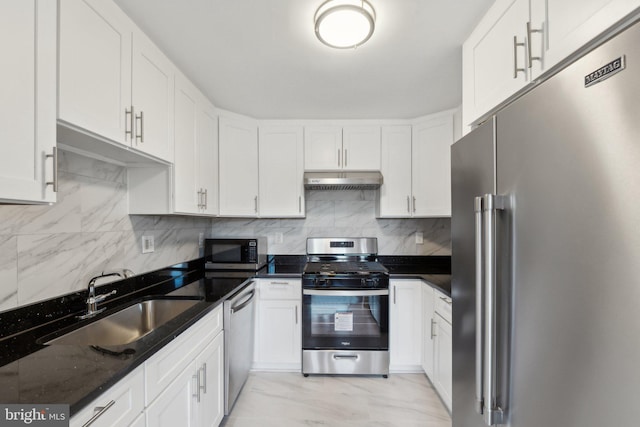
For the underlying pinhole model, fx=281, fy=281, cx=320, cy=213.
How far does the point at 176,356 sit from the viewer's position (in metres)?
1.25

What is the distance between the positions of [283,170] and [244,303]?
1.28 metres

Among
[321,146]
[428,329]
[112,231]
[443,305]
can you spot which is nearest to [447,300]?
[443,305]

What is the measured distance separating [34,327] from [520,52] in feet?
7.46

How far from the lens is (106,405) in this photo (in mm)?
834

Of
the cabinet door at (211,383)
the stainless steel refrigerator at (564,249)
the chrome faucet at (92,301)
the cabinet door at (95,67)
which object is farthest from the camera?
the cabinet door at (211,383)

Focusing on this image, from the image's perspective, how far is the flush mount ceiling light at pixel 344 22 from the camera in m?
1.24

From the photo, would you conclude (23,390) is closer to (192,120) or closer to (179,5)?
(179,5)

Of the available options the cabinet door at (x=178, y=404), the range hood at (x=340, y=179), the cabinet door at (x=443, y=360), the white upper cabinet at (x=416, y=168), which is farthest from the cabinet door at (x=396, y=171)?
the cabinet door at (x=178, y=404)

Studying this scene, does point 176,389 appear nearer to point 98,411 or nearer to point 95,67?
point 98,411

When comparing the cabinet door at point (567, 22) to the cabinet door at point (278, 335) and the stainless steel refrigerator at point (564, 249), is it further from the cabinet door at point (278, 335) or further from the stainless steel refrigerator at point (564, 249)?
the cabinet door at point (278, 335)

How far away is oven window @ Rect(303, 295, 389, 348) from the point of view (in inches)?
94.5

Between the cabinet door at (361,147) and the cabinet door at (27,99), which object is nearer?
the cabinet door at (27,99)

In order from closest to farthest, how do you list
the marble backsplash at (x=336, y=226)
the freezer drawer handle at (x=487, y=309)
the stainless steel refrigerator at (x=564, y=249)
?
the stainless steel refrigerator at (x=564, y=249) → the freezer drawer handle at (x=487, y=309) → the marble backsplash at (x=336, y=226)

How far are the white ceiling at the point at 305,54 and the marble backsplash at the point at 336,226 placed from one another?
94cm
